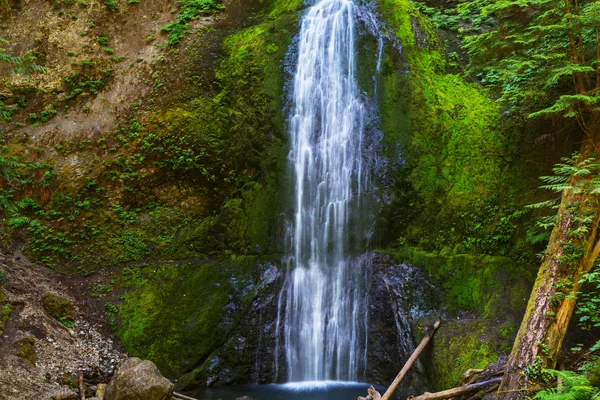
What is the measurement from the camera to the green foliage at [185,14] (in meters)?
13.9

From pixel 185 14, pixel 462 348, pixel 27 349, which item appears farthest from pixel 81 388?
pixel 185 14

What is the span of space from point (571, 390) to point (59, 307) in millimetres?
9111

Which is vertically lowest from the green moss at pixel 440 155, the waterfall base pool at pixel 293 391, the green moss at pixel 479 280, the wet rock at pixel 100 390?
the waterfall base pool at pixel 293 391

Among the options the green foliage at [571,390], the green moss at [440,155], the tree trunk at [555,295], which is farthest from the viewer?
the green moss at [440,155]

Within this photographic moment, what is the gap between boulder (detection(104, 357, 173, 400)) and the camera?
6.84 meters

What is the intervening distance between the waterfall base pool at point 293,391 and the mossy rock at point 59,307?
3.00 m

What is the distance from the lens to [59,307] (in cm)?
956

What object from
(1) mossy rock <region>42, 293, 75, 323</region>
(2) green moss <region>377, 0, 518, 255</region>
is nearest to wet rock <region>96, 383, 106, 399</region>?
(1) mossy rock <region>42, 293, 75, 323</region>

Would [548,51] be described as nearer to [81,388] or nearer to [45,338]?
[81,388]

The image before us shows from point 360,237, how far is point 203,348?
13.2ft

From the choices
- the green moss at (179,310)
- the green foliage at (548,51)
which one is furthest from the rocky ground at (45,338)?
the green foliage at (548,51)

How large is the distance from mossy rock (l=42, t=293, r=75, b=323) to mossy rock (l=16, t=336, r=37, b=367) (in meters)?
1.27

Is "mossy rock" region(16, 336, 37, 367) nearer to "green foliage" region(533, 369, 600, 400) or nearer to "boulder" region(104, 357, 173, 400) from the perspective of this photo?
"boulder" region(104, 357, 173, 400)

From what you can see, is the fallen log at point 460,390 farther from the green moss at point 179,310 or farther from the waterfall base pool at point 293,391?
the green moss at point 179,310
